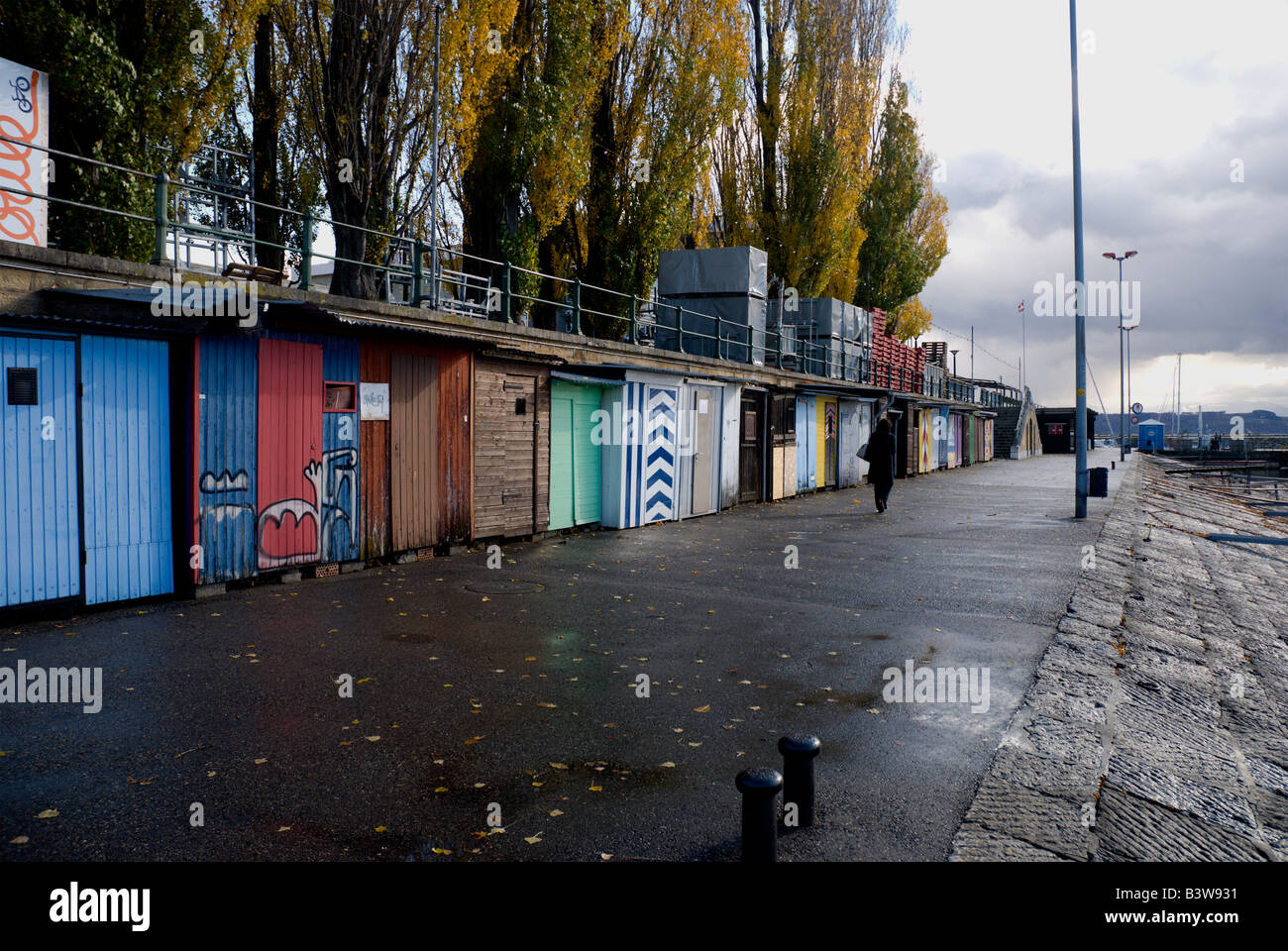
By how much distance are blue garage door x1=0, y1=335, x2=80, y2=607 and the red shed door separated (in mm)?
2036

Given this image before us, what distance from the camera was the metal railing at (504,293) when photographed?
10719 mm

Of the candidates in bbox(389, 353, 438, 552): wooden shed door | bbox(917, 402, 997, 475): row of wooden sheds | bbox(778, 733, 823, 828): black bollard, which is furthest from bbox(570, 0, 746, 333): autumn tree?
bbox(778, 733, 823, 828): black bollard

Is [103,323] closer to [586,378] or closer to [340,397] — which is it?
[340,397]

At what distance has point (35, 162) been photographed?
9969 millimetres

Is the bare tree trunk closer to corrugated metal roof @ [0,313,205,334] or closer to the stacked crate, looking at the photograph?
corrugated metal roof @ [0,313,205,334]

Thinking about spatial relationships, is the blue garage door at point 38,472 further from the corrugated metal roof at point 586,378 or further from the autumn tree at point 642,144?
the autumn tree at point 642,144

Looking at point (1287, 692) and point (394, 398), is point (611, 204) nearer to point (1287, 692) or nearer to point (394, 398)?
point (394, 398)

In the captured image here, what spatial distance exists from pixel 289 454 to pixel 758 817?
858 cm

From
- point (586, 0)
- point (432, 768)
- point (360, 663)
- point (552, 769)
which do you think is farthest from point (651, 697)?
point (586, 0)

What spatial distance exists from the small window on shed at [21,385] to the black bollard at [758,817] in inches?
306

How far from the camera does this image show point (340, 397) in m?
11.1

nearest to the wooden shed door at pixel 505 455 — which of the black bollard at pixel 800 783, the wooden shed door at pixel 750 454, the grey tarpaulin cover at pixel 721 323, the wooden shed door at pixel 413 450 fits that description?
the wooden shed door at pixel 413 450

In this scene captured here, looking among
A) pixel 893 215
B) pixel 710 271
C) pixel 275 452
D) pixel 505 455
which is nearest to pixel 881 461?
pixel 710 271
